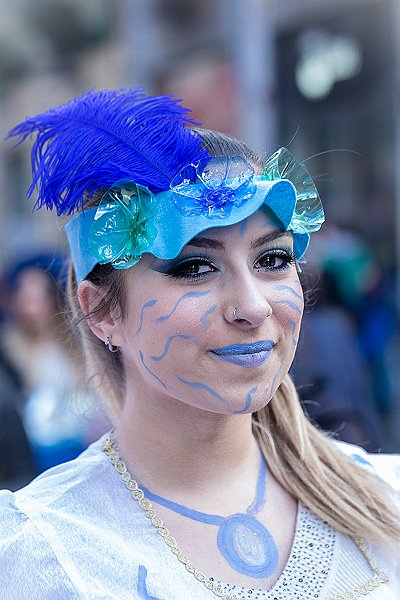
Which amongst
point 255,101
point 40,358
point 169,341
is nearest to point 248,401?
point 169,341

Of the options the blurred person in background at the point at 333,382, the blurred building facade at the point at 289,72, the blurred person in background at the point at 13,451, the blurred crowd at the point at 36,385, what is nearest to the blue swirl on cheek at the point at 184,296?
the blurred crowd at the point at 36,385

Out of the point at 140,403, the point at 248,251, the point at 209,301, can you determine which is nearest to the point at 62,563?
the point at 140,403

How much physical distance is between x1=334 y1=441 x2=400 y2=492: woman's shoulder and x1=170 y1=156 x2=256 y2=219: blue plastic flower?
0.77 meters

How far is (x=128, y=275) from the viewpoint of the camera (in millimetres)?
1637

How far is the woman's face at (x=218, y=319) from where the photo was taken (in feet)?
4.99

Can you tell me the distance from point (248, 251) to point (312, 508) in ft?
2.03

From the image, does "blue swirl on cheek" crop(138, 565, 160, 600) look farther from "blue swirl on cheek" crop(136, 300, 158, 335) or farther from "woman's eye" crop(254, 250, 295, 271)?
"woman's eye" crop(254, 250, 295, 271)

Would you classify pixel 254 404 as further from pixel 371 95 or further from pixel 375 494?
pixel 371 95

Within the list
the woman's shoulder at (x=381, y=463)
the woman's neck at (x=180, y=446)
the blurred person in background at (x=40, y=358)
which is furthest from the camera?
the blurred person in background at (x=40, y=358)

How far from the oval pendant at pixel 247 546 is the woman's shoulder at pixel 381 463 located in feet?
1.31

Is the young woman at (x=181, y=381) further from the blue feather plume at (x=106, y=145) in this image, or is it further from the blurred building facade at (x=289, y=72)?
the blurred building facade at (x=289, y=72)

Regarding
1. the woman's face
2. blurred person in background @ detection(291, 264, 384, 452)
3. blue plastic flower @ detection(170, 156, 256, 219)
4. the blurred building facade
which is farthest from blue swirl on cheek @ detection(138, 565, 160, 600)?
the blurred building facade

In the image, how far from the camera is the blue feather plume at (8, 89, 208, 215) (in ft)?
5.25

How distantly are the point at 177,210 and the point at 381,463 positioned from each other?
901mm
